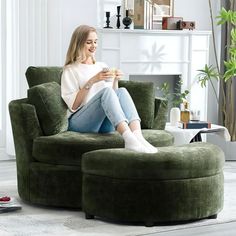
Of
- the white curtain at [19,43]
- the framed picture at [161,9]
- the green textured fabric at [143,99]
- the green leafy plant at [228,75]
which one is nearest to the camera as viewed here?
the green textured fabric at [143,99]

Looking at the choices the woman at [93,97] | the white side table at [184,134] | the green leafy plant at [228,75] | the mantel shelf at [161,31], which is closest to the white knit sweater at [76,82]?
the woman at [93,97]

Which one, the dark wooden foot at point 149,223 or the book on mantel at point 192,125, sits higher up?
the book on mantel at point 192,125

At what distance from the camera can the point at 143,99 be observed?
493 cm

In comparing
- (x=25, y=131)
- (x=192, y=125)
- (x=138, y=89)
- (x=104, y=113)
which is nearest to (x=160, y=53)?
(x=192, y=125)

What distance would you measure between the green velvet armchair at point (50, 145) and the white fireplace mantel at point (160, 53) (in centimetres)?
186

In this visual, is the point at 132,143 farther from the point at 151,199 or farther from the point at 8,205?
the point at 8,205

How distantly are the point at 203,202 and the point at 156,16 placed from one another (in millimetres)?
3362

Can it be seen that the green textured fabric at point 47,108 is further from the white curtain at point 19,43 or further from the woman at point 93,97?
the white curtain at point 19,43

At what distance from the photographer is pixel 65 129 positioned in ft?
14.7

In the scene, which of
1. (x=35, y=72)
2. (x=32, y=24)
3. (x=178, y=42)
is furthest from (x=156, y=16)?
(x=35, y=72)

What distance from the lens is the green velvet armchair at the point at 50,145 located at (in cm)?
413

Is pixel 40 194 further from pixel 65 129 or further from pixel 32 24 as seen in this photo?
pixel 32 24

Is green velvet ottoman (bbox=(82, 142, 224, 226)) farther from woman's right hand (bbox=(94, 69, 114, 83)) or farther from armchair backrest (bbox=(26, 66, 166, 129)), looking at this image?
armchair backrest (bbox=(26, 66, 166, 129))

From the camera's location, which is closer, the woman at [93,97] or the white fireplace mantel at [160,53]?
the woman at [93,97]
